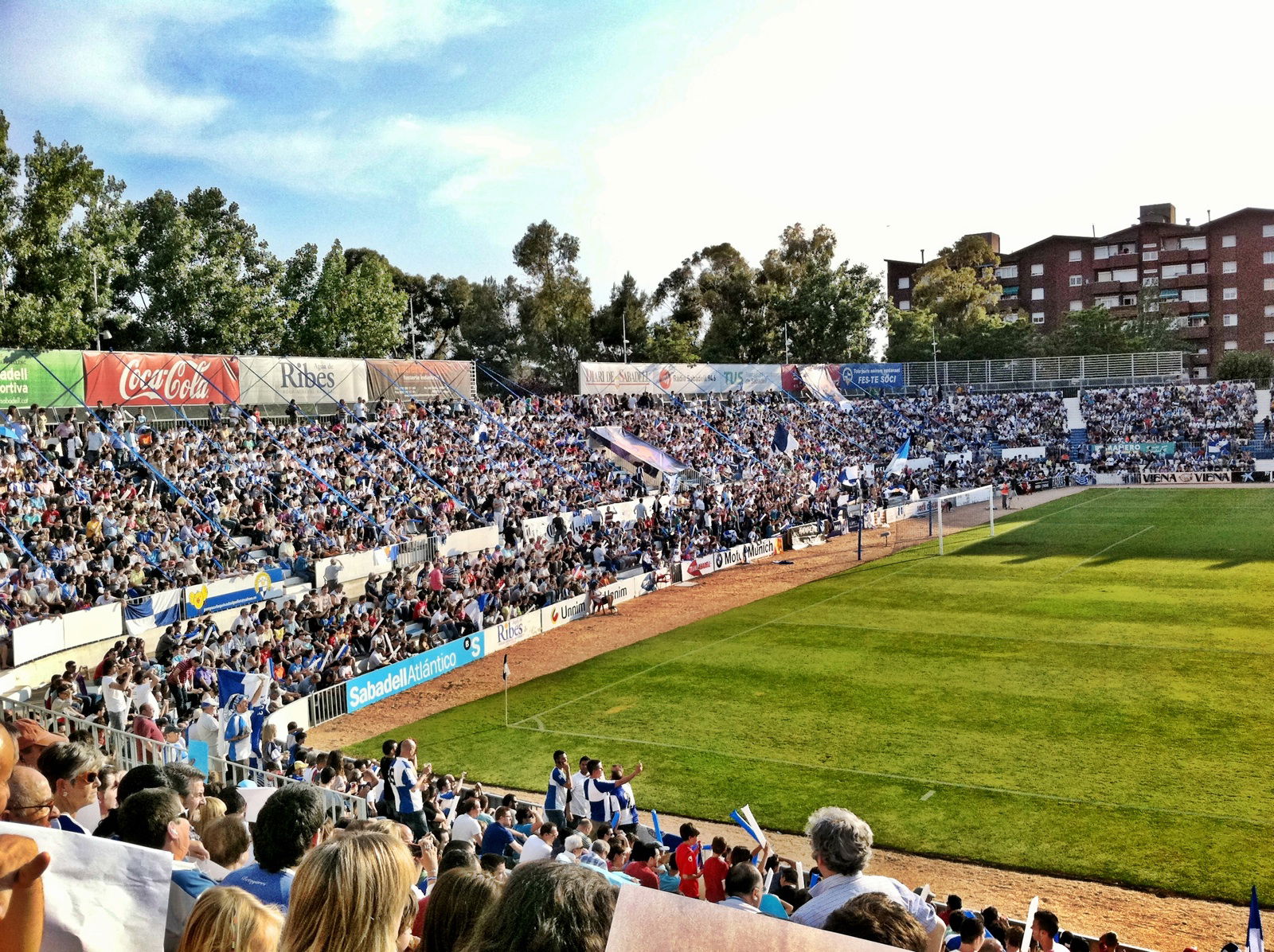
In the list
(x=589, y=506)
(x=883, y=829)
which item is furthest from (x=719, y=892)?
(x=589, y=506)

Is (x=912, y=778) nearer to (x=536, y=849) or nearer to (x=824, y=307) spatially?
(x=536, y=849)

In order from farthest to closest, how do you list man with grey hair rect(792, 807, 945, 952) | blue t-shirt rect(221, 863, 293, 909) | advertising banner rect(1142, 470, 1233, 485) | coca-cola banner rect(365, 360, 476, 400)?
1. advertising banner rect(1142, 470, 1233, 485)
2. coca-cola banner rect(365, 360, 476, 400)
3. man with grey hair rect(792, 807, 945, 952)
4. blue t-shirt rect(221, 863, 293, 909)

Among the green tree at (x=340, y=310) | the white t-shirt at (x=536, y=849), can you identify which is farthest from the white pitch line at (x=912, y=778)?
the green tree at (x=340, y=310)

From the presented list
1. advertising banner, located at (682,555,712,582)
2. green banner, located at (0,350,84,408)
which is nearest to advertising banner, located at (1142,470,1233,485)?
advertising banner, located at (682,555,712,582)

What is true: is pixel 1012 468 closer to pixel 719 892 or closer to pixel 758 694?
pixel 758 694

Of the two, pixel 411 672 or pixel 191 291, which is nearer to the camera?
pixel 411 672

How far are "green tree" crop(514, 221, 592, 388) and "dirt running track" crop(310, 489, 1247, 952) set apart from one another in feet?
116

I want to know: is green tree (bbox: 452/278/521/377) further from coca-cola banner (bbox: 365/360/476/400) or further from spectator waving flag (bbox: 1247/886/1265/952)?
spectator waving flag (bbox: 1247/886/1265/952)

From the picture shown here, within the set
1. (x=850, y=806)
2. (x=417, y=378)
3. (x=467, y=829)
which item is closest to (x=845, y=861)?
(x=467, y=829)

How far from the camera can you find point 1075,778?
1680 centimetres

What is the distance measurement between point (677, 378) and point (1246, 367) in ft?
156

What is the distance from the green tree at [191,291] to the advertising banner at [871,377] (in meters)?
→ 36.4

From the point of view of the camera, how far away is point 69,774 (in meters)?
5.58

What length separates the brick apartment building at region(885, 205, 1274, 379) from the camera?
8831cm
